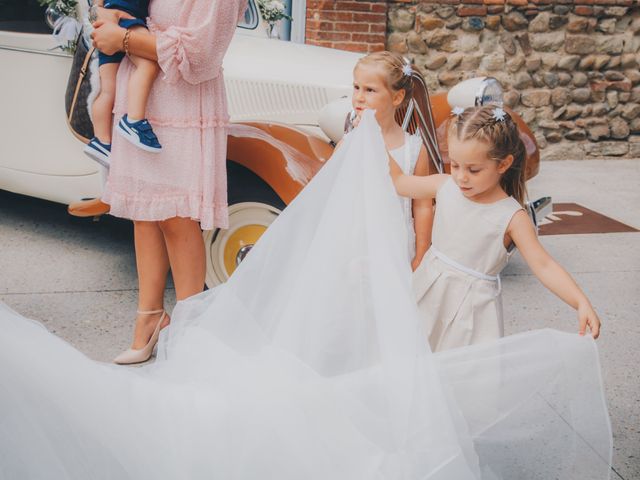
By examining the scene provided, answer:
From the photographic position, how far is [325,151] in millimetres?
3531

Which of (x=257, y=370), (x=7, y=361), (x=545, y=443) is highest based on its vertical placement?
(x=7, y=361)

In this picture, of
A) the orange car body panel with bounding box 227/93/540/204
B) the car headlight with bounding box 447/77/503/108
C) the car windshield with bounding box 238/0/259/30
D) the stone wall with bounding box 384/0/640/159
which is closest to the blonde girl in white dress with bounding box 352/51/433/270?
the orange car body panel with bounding box 227/93/540/204

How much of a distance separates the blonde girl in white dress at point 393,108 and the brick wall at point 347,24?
4.88 meters

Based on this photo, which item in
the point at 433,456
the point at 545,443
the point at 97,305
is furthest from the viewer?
the point at 97,305

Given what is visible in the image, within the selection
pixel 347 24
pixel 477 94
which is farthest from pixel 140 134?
pixel 347 24

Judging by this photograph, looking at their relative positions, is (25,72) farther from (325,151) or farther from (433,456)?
(433,456)

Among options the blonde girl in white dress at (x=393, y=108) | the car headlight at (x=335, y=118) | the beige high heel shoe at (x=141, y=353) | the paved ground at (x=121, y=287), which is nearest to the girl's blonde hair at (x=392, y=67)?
the blonde girl in white dress at (x=393, y=108)

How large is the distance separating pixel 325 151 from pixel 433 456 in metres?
2.02

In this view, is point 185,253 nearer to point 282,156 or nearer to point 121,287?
point 282,156

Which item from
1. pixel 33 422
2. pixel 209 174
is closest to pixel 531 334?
pixel 33 422

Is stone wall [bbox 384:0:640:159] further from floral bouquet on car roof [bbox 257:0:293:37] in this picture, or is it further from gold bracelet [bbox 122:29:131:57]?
gold bracelet [bbox 122:29:131:57]

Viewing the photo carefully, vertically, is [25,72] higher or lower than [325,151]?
higher

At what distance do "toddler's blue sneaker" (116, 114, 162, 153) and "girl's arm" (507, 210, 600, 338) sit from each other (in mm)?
1358

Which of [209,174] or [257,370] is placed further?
[209,174]
